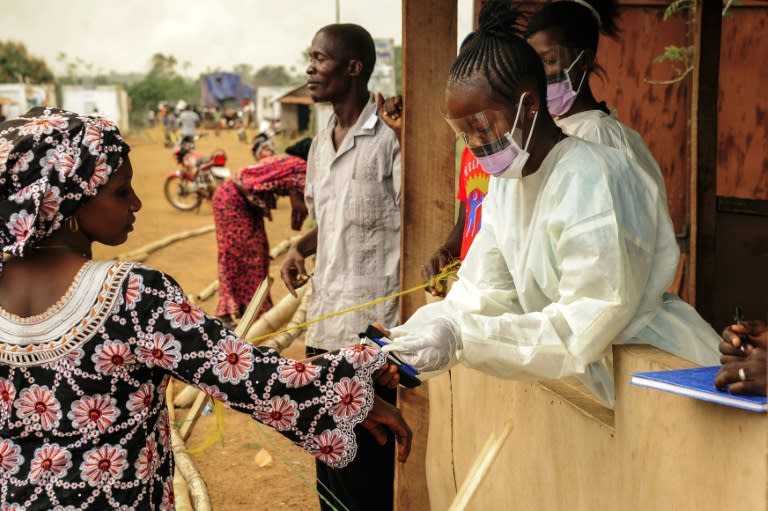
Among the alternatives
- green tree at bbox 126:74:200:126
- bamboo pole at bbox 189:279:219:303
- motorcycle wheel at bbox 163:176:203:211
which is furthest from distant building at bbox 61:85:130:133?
bamboo pole at bbox 189:279:219:303

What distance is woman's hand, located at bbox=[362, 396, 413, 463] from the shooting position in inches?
96.5

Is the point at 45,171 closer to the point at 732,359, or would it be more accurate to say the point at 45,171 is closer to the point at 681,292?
the point at 732,359

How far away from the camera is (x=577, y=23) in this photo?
361 centimetres

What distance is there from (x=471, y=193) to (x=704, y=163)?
1.55 m

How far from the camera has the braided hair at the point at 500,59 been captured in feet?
7.93

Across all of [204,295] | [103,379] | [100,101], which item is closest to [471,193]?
[103,379]

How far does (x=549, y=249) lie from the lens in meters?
2.41

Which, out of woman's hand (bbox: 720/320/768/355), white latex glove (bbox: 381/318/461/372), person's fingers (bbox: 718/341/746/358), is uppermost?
woman's hand (bbox: 720/320/768/355)

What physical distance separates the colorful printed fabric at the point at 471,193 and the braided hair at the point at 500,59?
1.09 metres

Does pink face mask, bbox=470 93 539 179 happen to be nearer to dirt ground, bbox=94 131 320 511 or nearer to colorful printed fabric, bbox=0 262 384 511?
colorful printed fabric, bbox=0 262 384 511

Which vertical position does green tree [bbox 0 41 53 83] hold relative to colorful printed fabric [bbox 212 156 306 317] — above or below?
above

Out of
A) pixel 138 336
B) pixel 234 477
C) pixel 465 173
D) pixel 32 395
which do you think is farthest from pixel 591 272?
pixel 234 477

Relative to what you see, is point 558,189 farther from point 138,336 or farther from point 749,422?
point 138,336

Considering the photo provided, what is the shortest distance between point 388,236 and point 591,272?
1960mm
